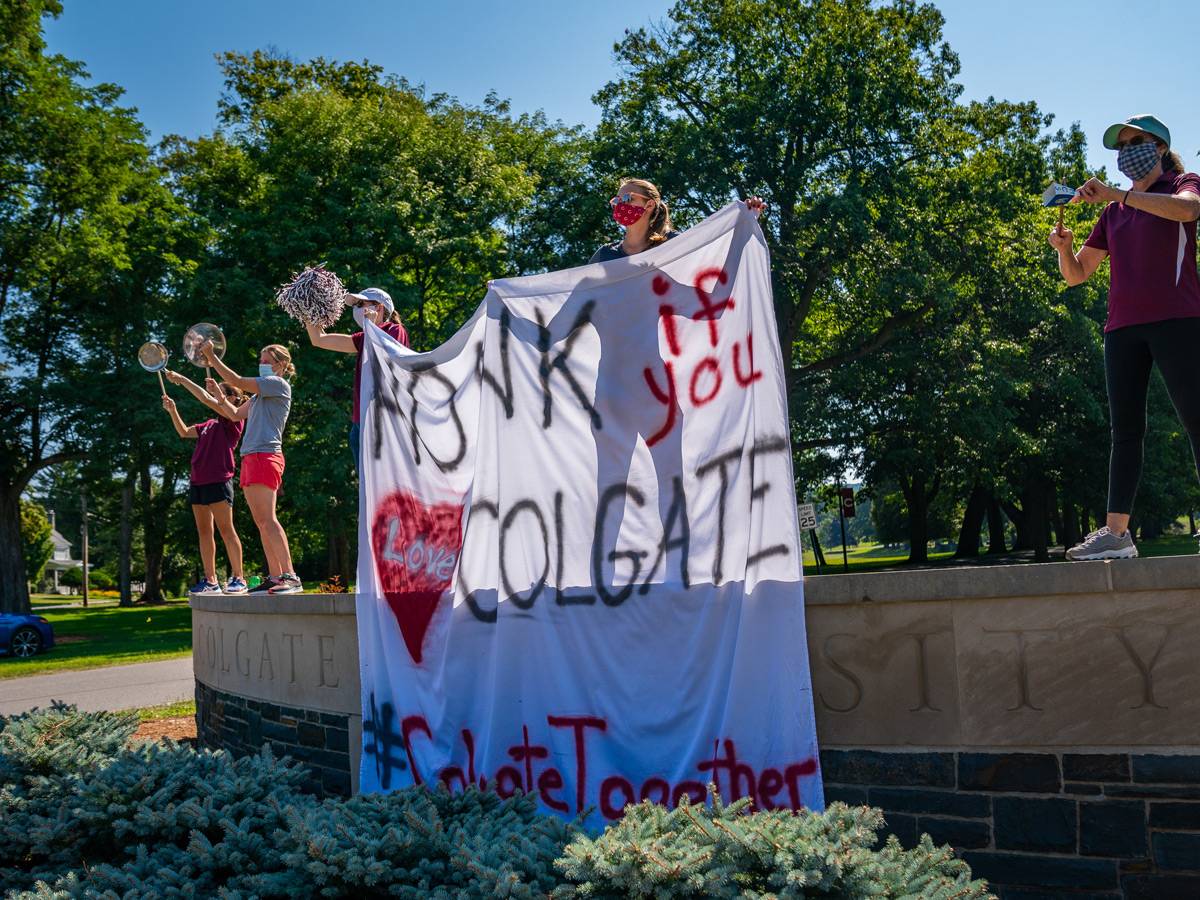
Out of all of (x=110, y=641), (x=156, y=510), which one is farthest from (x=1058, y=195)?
(x=156, y=510)

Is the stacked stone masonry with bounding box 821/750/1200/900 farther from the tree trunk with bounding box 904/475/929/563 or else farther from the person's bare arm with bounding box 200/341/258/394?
the tree trunk with bounding box 904/475/929/563

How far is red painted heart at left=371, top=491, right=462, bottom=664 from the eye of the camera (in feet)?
17.5

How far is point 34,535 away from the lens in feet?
237

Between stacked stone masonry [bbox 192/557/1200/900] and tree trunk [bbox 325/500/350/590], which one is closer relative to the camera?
stacked stone masonry [bbox 192/557/1200/900]

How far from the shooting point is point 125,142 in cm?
2822

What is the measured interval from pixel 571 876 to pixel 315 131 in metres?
24.7

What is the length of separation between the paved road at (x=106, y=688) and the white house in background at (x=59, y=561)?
306 feet

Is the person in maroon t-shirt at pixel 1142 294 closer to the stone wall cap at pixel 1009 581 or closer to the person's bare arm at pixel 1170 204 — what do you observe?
the person's bare arm at pixel 1170 204

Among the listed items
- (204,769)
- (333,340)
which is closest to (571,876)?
(204,769)

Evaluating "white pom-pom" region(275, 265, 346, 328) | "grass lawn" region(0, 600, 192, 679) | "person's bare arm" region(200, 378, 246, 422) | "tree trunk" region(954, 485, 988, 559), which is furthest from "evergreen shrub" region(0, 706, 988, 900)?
"tree trunk" region(954, 485, 988, 559)

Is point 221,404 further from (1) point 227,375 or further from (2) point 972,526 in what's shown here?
(2) point 972,526

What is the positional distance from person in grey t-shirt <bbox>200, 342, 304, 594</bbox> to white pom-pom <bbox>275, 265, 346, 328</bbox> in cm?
75

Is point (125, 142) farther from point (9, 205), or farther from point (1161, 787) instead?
point (1161, 787)

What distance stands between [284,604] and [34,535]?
7516cm
